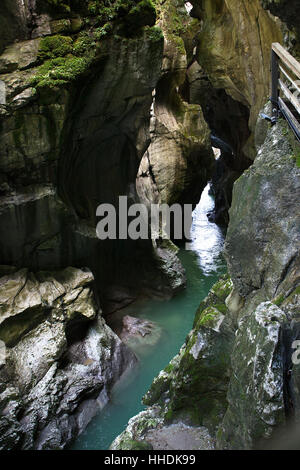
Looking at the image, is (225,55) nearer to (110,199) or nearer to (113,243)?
(110,199)

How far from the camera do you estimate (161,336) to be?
37.9 ft

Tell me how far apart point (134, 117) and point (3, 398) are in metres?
8.33

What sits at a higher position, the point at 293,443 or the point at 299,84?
the point at 299,84

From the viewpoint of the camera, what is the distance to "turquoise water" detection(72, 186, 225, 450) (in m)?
8.24

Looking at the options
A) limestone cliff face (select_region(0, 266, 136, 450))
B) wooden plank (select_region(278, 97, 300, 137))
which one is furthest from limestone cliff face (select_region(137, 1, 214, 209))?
wooden plank (select_region(278, 97, 300, 137))

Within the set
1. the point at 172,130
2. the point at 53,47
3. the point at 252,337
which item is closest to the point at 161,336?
the point at 252,337

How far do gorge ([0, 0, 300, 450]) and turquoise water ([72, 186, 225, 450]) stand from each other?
57 mm

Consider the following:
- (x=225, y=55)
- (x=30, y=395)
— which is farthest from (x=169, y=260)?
(x=225, y=55)

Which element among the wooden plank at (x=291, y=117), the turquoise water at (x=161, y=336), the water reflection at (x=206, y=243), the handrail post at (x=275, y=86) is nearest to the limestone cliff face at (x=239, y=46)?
the water reflection at (x=206, y=243)

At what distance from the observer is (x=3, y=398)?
754 cm

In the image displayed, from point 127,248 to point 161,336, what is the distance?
11.4ft

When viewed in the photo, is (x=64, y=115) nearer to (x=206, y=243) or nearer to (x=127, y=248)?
(x=127, y=248)

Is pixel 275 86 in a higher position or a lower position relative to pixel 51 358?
higher

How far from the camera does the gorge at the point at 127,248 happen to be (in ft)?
15.7
